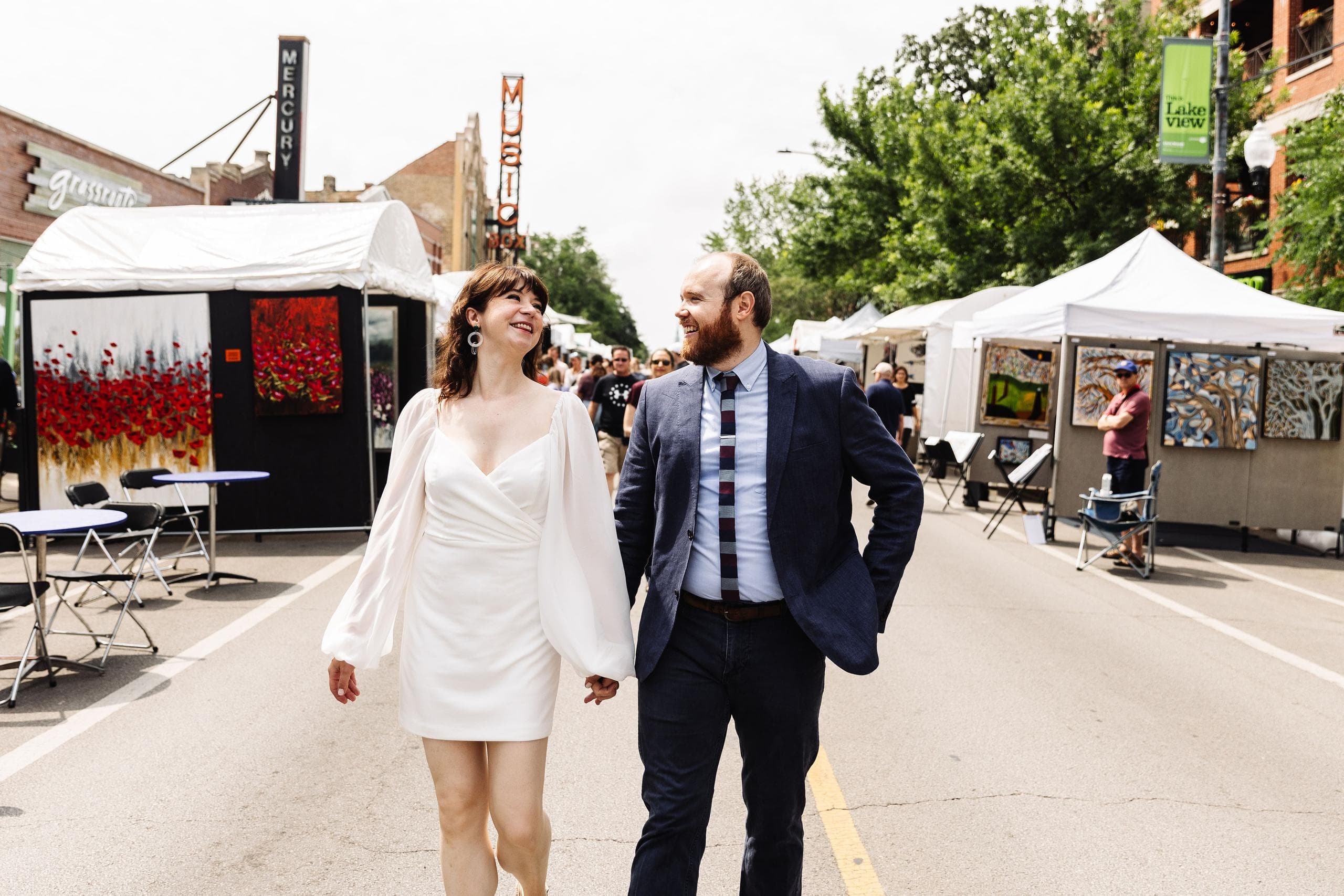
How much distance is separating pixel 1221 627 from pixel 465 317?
7.31 m

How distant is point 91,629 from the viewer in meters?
7.68

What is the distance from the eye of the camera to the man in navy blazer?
2.96m

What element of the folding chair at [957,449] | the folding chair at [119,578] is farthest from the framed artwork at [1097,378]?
the folding chair at [119,578]

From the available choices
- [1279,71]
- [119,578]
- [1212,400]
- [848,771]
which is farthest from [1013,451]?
[1279,71]

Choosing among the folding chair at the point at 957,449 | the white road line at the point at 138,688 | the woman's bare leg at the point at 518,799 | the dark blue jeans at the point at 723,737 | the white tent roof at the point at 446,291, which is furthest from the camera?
the folding chair at the point at 957,449

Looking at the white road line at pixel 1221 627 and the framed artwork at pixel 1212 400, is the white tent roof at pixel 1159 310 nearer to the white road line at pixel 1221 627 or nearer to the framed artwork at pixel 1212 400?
the framed artwork at pixel 1212 400

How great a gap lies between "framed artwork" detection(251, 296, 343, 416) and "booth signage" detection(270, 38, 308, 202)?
11813mm

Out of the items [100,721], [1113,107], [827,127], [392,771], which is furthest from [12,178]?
[827,127]

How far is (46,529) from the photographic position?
20.2ft

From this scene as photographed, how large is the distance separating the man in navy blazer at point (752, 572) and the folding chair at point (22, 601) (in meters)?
4.17

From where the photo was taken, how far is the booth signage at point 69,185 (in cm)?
1934

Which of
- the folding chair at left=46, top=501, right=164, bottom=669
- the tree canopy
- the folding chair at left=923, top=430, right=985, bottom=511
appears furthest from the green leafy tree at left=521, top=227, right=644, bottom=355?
the folding chair at left=46, top=501, right=164, bottom=669

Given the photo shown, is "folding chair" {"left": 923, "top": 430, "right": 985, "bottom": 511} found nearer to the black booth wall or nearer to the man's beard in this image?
the black booth wall

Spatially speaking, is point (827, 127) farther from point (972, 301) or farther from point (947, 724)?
point (947, 724)
